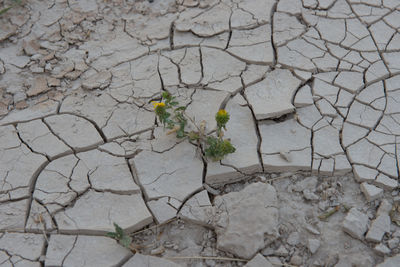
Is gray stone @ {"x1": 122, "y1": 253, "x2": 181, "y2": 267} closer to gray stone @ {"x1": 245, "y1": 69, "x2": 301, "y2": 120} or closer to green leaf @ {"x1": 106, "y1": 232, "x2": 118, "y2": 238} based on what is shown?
green leaf @ {"x1": 106, "y1": 232, "x2": 118, "y2": 238}

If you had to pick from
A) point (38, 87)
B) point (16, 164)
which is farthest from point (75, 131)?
point (38, 87)

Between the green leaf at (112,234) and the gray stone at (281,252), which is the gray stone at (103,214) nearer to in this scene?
the green leaf at (112,234)

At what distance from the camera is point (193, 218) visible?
8.54 ft

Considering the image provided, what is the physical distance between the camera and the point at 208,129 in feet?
9.93

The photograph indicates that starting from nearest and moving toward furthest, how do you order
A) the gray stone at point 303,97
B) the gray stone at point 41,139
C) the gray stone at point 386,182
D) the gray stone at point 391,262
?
the gray stone at point 391,262
the gray stone at point 386,182
the gray stone at point 41,139
the gray stone at point 303,97

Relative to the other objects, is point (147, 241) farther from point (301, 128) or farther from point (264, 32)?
point (264, 32)

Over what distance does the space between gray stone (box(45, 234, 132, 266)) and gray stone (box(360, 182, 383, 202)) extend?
1.52m

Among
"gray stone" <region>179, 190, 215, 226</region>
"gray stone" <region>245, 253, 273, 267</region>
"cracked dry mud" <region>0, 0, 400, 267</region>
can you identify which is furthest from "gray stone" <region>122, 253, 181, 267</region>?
"gray stone" <region>245, 253, 273, 267</region>

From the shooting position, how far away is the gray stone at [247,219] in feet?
8.01

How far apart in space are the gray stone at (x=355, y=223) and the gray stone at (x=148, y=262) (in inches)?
41.1

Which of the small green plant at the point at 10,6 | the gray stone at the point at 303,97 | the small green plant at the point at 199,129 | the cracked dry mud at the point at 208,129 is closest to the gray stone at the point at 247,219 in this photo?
the cracked dry mud at the point at 208,129

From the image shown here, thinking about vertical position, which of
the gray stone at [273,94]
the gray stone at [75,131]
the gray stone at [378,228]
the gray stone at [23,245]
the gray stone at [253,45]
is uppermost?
the gray stone at [253,45]

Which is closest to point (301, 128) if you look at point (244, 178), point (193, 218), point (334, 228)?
point (244, 178)

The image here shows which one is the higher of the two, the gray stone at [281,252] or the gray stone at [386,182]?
the gray stone at [386,182]
